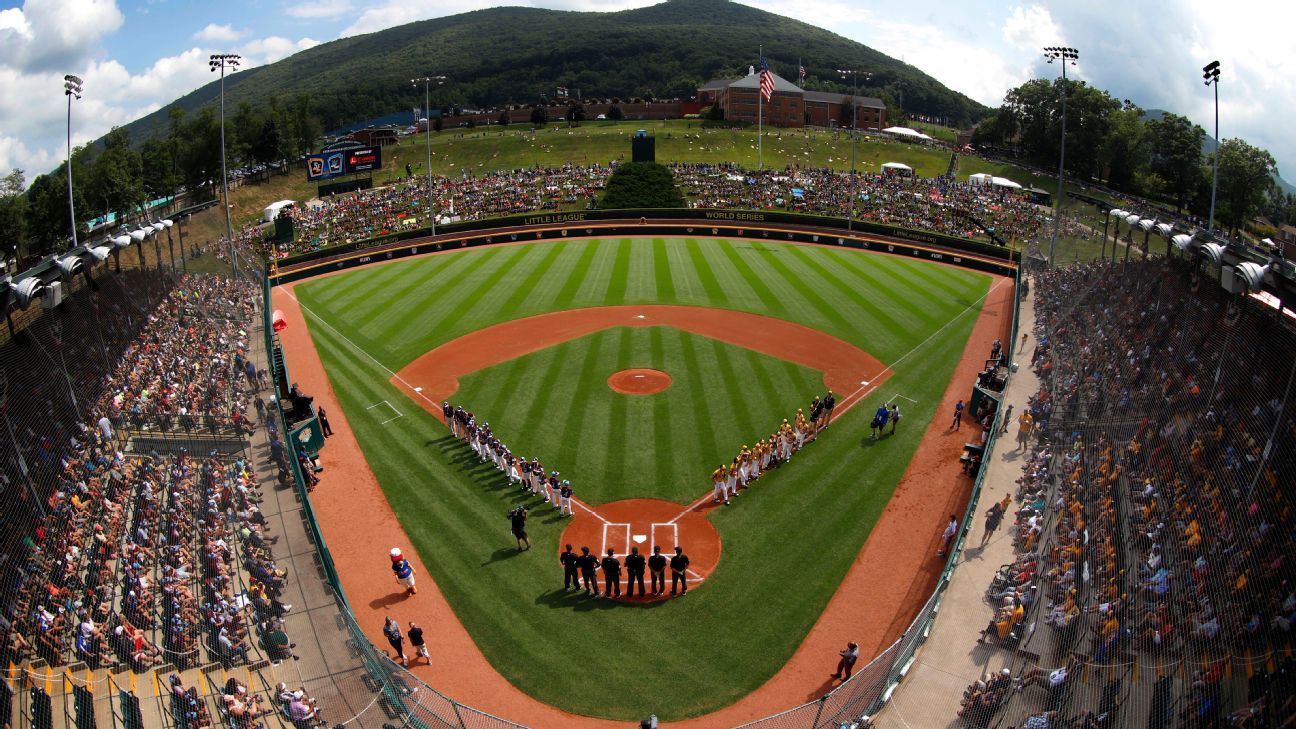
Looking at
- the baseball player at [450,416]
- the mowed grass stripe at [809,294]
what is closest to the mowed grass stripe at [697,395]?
the mowed grass stripe at [809,294]

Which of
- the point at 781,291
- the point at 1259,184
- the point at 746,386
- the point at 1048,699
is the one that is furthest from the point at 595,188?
the point at 1048,699

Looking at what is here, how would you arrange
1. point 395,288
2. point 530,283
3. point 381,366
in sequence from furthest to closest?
point 395,288
point 530,283
point 381,366

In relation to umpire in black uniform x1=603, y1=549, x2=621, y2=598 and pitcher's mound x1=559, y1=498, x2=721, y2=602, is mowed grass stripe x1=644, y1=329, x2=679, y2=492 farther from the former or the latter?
umpire in black uniform x1=603, y1=549, x2=621, y2=598

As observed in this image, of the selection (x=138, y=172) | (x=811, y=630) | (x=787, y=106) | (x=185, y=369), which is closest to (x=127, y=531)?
(x=185, y=369)

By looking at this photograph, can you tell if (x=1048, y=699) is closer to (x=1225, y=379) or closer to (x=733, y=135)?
(x=1225, y=379)

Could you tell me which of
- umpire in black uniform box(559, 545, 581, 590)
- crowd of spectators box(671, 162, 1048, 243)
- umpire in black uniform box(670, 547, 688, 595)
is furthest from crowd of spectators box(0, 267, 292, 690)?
crowd of spectators box(671, 162, 1048, 243)

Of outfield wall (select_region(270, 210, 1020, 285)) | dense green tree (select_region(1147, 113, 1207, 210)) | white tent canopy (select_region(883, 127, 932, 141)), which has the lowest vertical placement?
outfield wall (select_region(270, 210, 1020, 285))

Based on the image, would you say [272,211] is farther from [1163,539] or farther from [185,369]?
[1163,539]
